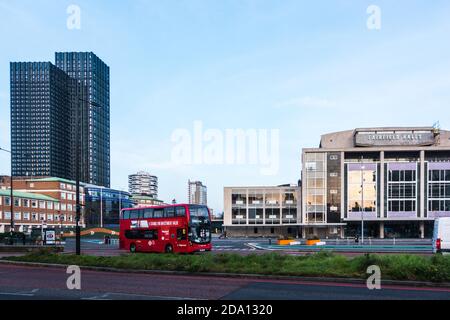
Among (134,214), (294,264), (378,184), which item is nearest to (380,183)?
(378,184)

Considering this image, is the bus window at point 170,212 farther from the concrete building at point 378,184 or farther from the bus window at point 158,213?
the concrete building at point 378,184

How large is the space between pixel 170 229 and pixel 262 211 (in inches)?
2086

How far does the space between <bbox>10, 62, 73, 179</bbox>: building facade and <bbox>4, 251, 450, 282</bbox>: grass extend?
176514mm

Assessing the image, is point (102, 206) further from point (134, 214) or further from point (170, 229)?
point (170, 229)

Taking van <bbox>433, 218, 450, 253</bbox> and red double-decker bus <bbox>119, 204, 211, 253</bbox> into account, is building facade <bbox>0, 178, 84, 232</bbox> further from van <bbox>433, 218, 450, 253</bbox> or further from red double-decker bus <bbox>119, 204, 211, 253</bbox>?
van <bbox>433, 218, 450, 253</bbox>

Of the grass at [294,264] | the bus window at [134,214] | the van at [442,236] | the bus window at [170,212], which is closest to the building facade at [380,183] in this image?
the bus window at [134,214]

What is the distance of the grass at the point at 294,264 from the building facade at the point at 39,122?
176514mm

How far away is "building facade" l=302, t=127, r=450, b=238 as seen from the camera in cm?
6762

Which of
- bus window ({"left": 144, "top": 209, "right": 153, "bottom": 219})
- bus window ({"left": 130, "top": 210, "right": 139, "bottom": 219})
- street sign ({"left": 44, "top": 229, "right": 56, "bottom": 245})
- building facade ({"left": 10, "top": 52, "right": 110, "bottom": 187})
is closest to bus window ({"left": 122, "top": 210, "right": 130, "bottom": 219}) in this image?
bus window ({"left": 130, "top": 210, "right": 139, "bottom": 219})

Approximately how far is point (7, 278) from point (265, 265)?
1113cm

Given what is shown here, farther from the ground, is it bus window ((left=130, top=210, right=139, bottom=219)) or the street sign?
bus window ((left=130, top=210, right=139, bottom=219))

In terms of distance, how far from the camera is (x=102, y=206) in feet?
424

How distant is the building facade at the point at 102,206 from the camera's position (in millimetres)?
122438
